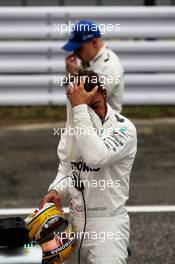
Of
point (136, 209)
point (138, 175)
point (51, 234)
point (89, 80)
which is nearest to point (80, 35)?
point (136, 209)

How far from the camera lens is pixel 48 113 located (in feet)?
31.9

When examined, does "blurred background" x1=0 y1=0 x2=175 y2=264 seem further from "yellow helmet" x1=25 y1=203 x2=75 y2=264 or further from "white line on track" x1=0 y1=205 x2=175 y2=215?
"yellow helmet" x1=25 y1=203 x2=75 y2=264

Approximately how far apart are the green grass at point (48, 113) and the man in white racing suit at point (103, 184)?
5860 mm

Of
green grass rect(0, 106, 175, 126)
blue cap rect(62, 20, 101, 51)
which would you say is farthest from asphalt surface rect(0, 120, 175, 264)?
blue cap rect(62, 20, 101, 51)

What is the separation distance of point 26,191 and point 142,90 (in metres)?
3.36

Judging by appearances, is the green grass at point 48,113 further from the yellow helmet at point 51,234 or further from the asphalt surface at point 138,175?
the yellow helmet at point 51,234

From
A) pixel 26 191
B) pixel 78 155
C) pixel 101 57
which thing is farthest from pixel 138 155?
pixel 78 155

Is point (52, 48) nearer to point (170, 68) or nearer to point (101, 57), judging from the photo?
point (170, 68)

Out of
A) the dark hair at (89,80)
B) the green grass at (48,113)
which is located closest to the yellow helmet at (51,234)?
the dark hair at (89,80)

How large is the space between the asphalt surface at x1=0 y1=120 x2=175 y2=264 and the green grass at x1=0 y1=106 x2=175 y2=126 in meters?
0.35

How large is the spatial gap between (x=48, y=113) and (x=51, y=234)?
21.2ft

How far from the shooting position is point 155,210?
6328mm

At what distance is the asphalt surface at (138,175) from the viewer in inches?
219

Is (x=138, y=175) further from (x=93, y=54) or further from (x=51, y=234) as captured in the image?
(x=51, y=234)
